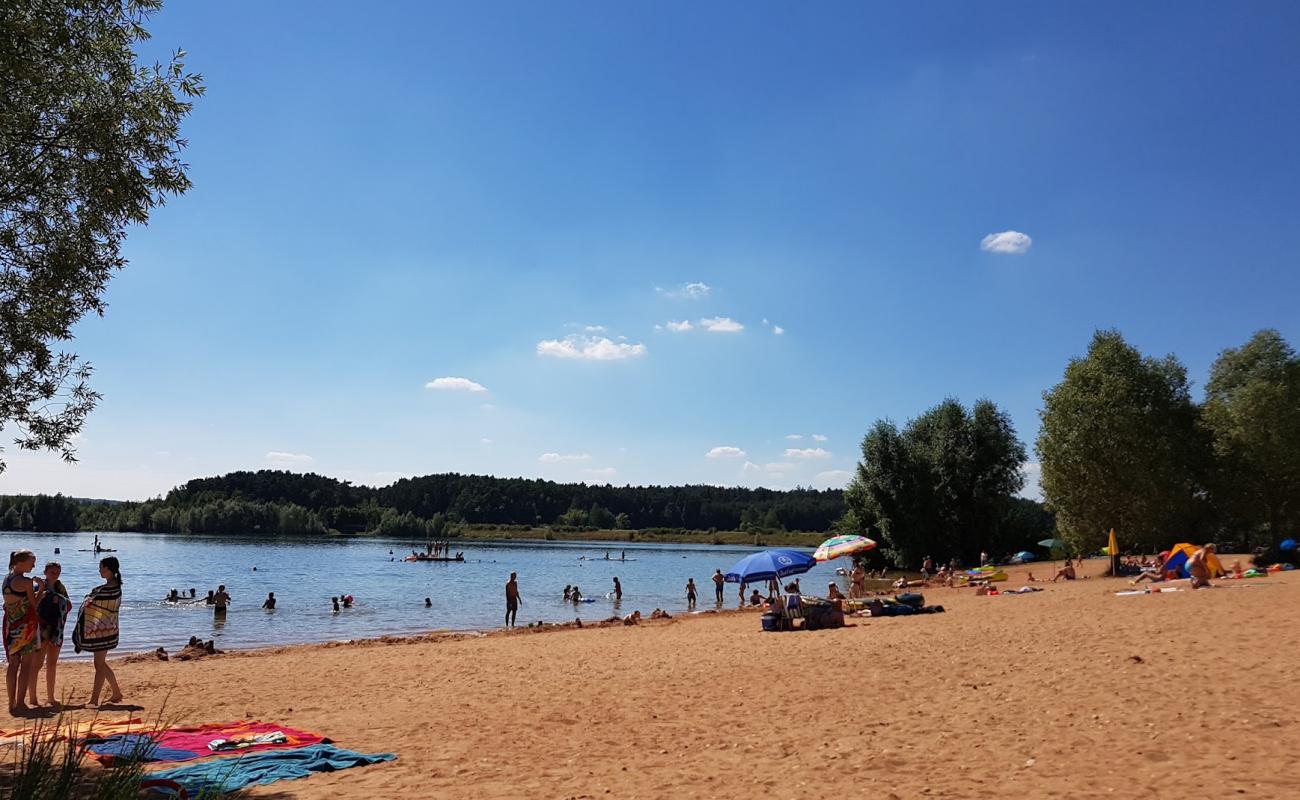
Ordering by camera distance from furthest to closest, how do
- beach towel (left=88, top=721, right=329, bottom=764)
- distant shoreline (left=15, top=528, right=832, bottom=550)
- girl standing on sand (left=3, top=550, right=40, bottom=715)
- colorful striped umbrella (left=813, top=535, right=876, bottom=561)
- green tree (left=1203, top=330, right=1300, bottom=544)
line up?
distant shoreline (left=15, top=528, right=832, bottom=550) < green tree (left=1203, top=330, right=1300, bottom=544) < colorful striped umbrella (left=813, top=535, right=876, bottom=561) < girl standing on sand (left=3, top=550, right=40, bottom=715) < beach towel (left=88, top=721, right=329, bottom=764)

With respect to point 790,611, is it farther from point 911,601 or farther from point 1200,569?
point 1200,569

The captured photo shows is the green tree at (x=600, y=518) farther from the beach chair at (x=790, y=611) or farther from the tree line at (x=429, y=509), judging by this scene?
the beach chair at (x=790, y=611)

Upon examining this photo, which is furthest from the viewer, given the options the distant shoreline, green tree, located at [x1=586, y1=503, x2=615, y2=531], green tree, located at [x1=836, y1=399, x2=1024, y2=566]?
green tree, located at [x1=586, y1=503, x2=615, y2=531]

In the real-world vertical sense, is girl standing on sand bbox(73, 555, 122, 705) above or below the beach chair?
above

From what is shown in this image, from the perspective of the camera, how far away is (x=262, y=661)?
1802 centimetres

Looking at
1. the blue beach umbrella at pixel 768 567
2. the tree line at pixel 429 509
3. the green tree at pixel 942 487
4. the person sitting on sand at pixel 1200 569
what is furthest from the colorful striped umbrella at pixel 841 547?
the tree line at pixel 429 509

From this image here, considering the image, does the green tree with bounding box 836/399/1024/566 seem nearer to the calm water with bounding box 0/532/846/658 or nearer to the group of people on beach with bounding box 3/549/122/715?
the calm water with bounding box 0/532/846/658

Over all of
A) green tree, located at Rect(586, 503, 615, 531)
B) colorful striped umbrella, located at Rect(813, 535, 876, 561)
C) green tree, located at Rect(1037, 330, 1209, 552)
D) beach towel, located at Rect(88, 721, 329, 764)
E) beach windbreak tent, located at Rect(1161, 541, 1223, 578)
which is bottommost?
green tree, located at Rect(586, 503, 615, 531)

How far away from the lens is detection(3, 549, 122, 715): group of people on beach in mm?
9938

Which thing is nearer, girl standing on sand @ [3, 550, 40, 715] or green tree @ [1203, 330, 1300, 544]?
girl standing on sand @ [3, 550, 40, 715]

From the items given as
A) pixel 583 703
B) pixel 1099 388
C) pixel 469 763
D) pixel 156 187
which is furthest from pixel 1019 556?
pixel 156 187

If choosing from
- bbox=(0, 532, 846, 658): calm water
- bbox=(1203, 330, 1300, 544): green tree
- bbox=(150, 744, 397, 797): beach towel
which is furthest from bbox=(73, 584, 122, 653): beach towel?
bbox=(1203, 330, 1300, 544): green tree

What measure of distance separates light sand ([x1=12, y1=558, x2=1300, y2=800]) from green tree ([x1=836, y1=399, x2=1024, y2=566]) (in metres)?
35.4

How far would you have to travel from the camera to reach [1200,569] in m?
21.9
